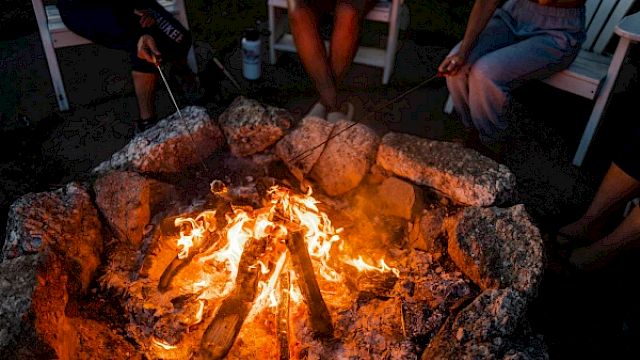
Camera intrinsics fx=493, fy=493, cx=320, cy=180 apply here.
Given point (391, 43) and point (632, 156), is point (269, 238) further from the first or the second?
point (391, 43)

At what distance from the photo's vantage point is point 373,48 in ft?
15.3

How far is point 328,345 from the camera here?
2.04 metres

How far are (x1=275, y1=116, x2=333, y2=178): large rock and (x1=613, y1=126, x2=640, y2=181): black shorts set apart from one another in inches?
62.6

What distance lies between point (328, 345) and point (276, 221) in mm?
618

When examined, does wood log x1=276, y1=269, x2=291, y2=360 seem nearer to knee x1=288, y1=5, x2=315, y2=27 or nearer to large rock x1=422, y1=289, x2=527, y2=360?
large rock x1=422, y1=289, x2=527, y2=360

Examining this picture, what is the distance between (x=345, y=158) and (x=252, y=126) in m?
0.53

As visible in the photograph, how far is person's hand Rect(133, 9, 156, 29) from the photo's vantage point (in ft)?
11.3

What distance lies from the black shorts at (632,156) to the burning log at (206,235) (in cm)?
211

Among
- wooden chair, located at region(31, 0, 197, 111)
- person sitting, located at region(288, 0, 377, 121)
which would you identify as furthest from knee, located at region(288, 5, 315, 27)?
wooden chair, located at region(31, 0, 197, 111)

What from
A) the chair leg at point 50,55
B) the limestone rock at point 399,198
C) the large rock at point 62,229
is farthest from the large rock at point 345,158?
the chair leg at point 50,55

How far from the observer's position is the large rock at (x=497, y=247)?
6.46ft

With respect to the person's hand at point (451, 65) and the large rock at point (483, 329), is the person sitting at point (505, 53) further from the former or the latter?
the large rock at point (483, 329)

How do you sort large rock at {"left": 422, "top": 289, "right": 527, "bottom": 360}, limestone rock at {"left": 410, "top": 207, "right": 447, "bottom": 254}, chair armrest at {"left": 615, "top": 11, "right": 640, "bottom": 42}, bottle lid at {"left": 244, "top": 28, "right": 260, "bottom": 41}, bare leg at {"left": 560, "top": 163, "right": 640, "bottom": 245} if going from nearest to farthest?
large rock at {"left": 422, "top": 289, "right": 527, "bottom": 360} < limestone rock at {"left": 410, "top": 207, "right": 447, "bottom": 254} < bare leg at {"left": 560, "top": 163, "right": 640, "bottom": 245} < chair armrest at {"left": 615, "top": 11, "right": 640, "bottom": 42} < bottle lid at {"left": 244, "top": 28, "right": 260, "bottom": 41}

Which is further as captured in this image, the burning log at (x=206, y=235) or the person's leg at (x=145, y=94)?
the person's leg at (x=145, y=94)
